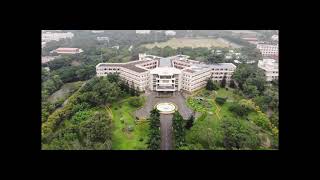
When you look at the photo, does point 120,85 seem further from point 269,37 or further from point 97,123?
point 269,37

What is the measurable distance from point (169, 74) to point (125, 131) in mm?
3627

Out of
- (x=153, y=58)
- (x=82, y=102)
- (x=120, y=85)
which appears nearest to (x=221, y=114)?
(x=120, y=85)

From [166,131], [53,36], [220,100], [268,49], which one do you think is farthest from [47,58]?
[268,49]

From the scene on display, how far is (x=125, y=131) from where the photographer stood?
9.19 metres

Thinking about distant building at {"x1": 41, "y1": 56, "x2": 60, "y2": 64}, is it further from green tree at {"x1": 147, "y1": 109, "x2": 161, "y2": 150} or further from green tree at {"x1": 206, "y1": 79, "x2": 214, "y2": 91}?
green tree at {"x1": 206, "y1": 79, "x2": 214, "y2": 91}

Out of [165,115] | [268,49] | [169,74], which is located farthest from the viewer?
[268,49]

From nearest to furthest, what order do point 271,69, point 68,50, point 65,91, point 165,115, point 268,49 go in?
point 165,115 → point 65,91 → point 271,69 → point 268,49 → point 68,50

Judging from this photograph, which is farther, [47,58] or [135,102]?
[47,58]

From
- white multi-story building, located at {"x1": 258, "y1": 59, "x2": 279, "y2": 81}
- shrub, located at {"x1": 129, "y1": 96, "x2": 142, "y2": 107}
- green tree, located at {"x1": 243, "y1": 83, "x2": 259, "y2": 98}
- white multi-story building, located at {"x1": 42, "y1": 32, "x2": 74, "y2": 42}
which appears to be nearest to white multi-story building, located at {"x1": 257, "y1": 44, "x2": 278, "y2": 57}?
white multi-story building, located at {"x1": 258, "y1": 59, "x2": 279, "y2": 81}

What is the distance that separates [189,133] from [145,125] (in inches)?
58.9

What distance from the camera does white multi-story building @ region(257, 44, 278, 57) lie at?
16062 millimetres

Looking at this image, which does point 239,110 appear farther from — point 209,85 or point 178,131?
point 178,131

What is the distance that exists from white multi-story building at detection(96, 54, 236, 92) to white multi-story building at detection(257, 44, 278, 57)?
13.5 feet

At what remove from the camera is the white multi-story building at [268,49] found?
632 inches
